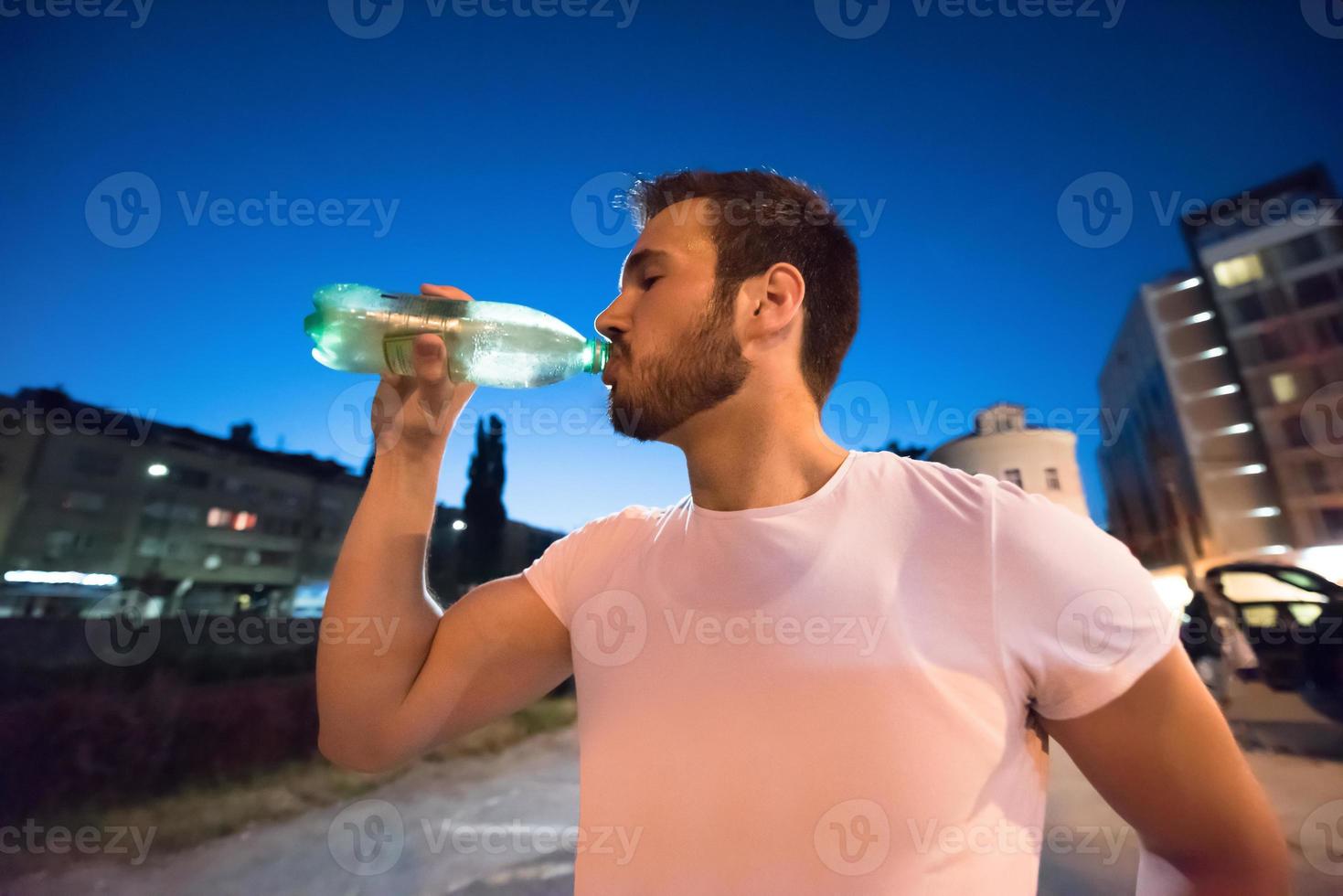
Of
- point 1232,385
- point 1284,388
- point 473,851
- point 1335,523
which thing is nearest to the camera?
point 473,851

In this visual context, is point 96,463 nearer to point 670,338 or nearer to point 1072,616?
point 670,338

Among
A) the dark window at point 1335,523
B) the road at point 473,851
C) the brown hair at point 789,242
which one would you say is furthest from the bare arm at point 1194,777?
the dark window at point 1335,523

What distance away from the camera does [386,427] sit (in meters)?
0.83

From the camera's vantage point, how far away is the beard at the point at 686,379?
0.74 m

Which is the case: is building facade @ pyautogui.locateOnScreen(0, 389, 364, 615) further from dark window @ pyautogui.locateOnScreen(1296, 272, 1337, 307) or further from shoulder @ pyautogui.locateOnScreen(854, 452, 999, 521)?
dark window @ pyautogui.locateOnScreen(1296, 272, 1337, 307)

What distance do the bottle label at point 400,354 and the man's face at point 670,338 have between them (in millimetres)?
332

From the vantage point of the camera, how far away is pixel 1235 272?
6.61 m

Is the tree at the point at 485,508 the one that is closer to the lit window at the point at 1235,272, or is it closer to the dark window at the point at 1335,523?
the dark window at the point at 1335,523

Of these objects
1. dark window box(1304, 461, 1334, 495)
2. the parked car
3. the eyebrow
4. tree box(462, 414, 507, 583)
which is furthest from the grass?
dark window box(1304, 461, 1334, 495)

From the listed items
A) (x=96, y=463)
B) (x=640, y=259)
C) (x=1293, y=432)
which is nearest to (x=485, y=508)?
(x=96, y=463)

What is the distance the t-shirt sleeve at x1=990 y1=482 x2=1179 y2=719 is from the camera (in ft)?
1.59

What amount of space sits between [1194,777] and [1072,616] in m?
0.17

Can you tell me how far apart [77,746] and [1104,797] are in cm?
445

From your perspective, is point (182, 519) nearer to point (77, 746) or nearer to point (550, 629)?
point (77, 746)
